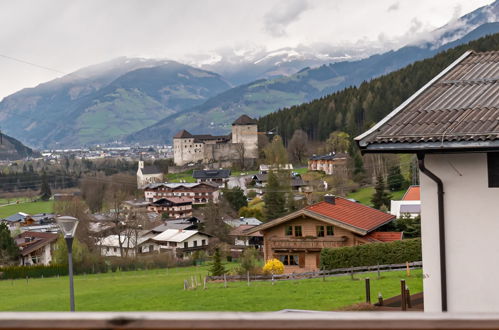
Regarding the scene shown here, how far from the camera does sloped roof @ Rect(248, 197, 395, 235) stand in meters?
27.2

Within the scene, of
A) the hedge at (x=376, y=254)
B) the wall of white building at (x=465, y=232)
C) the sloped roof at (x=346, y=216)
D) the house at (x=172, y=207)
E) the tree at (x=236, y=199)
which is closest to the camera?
the wall of white building at (x=465, y=232)

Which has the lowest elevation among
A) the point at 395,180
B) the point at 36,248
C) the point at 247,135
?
the point at 36,248

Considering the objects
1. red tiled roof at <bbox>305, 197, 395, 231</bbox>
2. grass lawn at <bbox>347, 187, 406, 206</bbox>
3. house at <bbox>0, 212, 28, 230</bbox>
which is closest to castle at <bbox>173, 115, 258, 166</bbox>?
house at <bbox>0, 212, 28, 230</bbox>

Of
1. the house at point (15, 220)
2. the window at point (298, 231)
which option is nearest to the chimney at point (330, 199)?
the window at point (298, 231)

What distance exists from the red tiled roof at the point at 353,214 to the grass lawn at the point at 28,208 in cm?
7459

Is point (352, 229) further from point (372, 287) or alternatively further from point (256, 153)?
point (256, 153)

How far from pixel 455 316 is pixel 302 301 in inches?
527

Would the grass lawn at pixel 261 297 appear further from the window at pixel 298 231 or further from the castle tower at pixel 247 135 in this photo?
the castle tower at pixel 247 135

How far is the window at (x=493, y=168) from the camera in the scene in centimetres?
510

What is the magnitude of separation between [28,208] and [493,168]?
354 ft

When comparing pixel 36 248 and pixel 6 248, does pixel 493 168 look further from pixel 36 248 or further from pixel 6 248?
pixel 36 248

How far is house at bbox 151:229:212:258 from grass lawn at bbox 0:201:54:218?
147 feet

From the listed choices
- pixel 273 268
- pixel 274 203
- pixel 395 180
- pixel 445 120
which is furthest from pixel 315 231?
pixel 395 180

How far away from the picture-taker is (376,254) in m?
22.3
